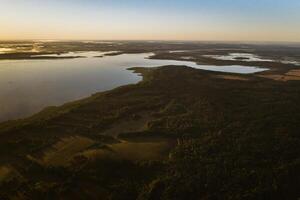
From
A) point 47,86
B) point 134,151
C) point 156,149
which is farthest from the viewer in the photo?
point 47,86

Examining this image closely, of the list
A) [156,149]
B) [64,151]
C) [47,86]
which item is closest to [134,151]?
[156,149]

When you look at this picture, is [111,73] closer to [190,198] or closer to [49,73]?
[49,73]

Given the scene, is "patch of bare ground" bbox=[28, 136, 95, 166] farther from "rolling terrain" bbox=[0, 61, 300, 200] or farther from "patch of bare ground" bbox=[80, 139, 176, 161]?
"patch of bare ground" bbox=[80, 139, 176, 161]

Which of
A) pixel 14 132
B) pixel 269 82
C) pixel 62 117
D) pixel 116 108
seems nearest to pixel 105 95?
pixel 116 108

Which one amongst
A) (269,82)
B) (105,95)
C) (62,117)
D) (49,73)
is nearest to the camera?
(62,117)

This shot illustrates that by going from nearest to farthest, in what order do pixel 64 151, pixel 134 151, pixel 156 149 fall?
pixel 64 151
pixel 134 151
pixel 156 149

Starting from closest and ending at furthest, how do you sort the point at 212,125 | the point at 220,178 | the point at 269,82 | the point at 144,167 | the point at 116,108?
the point at 220,178 → the point at 144,167 → the point at 212,125 → the point at 116,108 → the point at 269,82


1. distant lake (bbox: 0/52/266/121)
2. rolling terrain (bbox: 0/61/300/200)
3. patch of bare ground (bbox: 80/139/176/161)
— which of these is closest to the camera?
rolling terrain (bbox: 0/61/300/200)

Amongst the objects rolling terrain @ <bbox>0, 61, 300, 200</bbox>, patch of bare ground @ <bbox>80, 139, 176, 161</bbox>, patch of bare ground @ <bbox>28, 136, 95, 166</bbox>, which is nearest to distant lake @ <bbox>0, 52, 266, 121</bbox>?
rolling terrain @ <bbox>0, 61, 300, 200</bbox>

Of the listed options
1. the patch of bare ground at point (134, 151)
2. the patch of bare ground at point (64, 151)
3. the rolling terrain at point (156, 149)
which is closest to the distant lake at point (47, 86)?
the rolling terrain at point (156, 149)

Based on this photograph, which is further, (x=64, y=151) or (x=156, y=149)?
(x=156, y=149)

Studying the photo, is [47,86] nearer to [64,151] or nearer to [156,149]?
[64,151]
